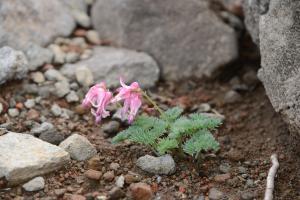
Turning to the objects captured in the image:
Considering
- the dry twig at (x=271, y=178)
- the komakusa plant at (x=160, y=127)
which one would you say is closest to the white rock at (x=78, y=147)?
the komakusa plant at (x=160, y=127)

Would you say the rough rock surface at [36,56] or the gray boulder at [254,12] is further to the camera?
the rough rock surface at [36,56]

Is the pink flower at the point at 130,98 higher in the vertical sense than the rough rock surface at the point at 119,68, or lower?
higher

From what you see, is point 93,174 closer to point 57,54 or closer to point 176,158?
point 176,158

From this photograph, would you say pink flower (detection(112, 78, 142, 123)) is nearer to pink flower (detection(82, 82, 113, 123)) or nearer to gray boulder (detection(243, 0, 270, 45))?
pink flower (detection(82, 82, 113, 123))

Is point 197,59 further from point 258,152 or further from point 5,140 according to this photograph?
point 5,140

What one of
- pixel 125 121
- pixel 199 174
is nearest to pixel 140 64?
pixel 125 121

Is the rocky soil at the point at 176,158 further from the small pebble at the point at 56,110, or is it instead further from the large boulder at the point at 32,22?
the large boulder at the point at 32,22
